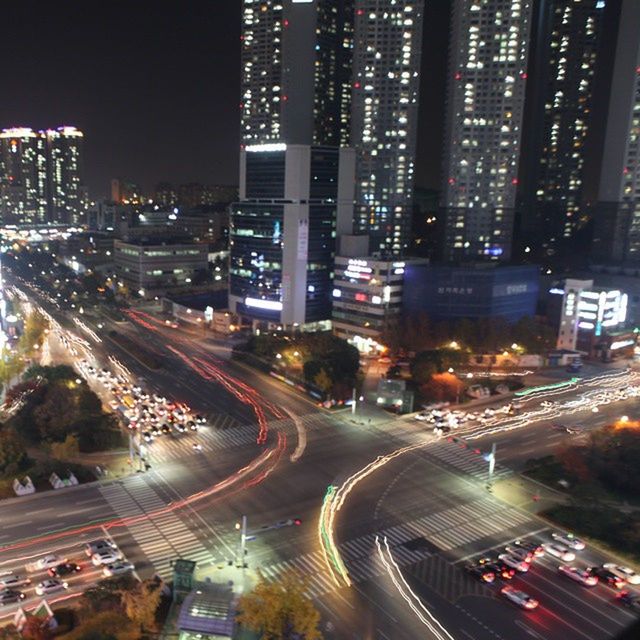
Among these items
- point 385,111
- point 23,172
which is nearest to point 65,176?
point 23,172

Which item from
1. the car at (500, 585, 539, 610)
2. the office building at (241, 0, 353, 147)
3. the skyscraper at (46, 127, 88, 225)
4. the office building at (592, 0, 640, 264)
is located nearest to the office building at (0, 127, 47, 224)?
the skyscraper at (46, 127, 88, 225)

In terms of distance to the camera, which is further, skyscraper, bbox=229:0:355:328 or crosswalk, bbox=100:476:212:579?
skyscraper, bbox=229:0:355:328

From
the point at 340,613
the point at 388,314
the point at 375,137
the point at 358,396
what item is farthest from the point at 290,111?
the point at 340,613

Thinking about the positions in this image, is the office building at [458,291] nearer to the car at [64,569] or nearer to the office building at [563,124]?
the car at [64,569]

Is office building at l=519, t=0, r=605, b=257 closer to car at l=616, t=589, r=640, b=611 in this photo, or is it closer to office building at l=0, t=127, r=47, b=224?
car at l=616, t=589, r=640, b=611

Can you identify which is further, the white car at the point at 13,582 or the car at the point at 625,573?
the car at the point at 625,573

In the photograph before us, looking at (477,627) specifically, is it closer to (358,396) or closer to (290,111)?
(358,396)

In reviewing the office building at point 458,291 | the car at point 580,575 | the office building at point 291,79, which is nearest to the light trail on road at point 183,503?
the car at point 580,575
